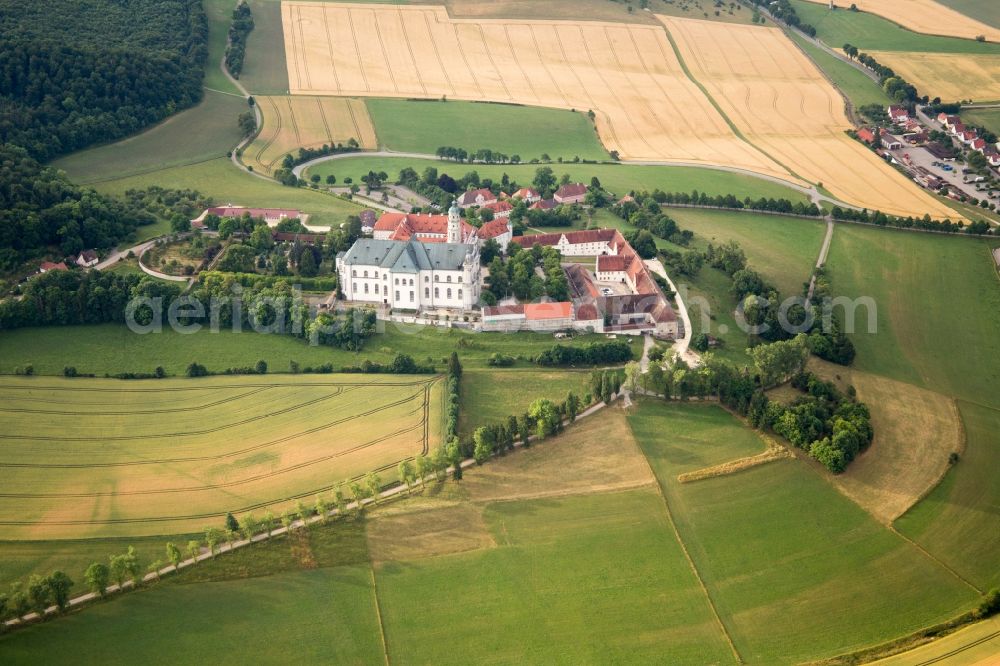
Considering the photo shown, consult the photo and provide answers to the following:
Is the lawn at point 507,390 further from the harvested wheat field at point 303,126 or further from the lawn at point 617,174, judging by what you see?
the harvested wheat field at point 303,126

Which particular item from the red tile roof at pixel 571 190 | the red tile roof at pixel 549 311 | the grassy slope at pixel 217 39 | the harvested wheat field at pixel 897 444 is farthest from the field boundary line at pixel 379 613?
the grassy slope at pixel 217 39

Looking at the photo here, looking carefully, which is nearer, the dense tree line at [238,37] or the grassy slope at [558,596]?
the grassy slope at [558,596]

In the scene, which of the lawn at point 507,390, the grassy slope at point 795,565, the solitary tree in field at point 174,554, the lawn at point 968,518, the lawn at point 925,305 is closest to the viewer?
the grassy slope at point 795,565

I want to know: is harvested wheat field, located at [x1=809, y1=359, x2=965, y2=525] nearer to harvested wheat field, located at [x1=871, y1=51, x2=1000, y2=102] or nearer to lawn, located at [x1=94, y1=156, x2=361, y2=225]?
lawn, located at [x1=94, y1=156, x2=361, y2=225]

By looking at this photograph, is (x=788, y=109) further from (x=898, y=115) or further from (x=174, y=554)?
(x=174, y=554)

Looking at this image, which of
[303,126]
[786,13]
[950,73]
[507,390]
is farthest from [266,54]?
[950,73]

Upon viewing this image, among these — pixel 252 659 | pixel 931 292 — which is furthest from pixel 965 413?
pixel 252 659
